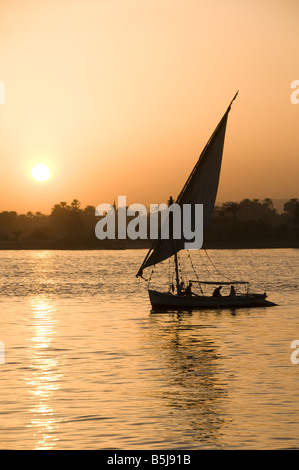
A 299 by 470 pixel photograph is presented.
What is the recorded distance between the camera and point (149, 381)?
30375mm

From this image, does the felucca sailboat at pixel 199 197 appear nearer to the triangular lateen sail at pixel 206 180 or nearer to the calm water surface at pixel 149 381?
the triangular lateen sail at pixel 206 180

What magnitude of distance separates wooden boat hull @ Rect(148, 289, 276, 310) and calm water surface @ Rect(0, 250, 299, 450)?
2.50 feet

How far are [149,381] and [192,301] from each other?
26796mm

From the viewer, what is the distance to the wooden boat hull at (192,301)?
57000mm

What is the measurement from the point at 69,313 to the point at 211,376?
99.8 feet

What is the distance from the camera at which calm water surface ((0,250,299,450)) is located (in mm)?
22188

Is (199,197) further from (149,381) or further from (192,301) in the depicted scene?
(149,381)

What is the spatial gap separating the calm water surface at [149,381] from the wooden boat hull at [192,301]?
762 mm

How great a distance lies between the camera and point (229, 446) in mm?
21094

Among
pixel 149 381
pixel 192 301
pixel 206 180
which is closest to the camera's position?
pixel 149 381

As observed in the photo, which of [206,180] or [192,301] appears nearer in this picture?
[192,301]

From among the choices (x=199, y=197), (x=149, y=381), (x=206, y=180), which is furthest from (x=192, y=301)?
(x=149, y=381)

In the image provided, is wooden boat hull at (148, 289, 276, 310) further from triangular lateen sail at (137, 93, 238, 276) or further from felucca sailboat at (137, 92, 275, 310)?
triangular lateen sail at (137, 93, 238, 276)

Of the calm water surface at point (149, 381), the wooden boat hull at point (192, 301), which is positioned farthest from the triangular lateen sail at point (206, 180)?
the calm water surface at point (149, 381)
